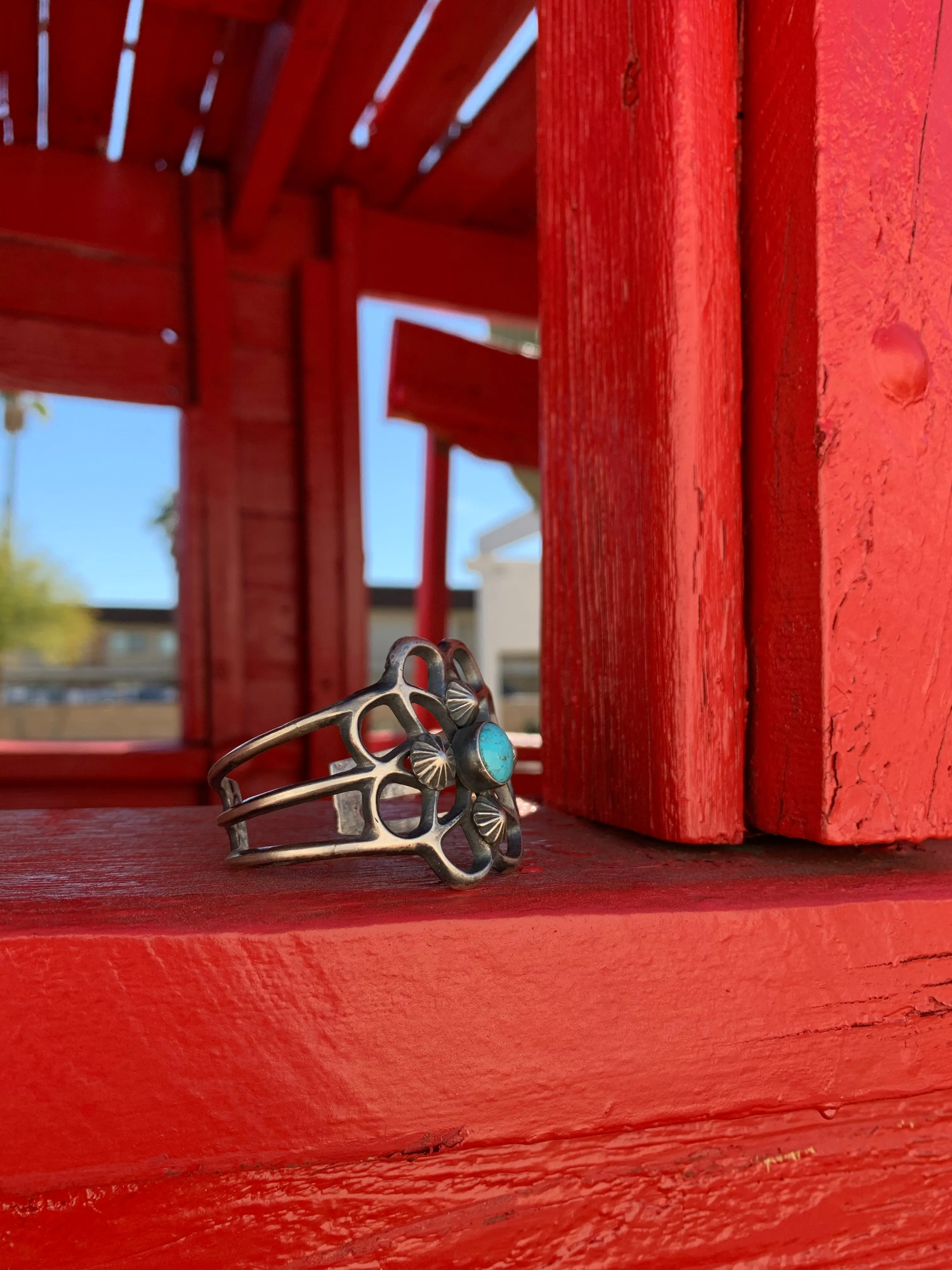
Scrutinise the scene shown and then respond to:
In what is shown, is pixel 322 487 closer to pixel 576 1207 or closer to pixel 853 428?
pixel 853 428

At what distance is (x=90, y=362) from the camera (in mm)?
3389

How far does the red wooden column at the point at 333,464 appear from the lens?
3584 millimetres

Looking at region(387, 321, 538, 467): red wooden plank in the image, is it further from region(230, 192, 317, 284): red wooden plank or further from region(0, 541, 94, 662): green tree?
region(0, 541, 94, 662): green tree

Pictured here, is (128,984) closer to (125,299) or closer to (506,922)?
(506,922)

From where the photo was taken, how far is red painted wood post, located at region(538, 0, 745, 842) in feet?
2.11

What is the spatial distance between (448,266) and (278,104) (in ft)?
3.95

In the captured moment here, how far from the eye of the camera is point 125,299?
346 cm

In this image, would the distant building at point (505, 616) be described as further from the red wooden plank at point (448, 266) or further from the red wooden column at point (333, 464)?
the red wooden column at point (333, 464)

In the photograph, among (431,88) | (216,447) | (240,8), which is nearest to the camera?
(240,8)

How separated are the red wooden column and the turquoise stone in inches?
117

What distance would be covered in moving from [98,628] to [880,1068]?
92.2ft

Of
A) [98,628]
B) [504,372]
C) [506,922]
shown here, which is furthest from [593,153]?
[98,628]

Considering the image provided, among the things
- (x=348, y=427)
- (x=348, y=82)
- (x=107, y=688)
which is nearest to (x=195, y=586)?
(x=348, y=427)

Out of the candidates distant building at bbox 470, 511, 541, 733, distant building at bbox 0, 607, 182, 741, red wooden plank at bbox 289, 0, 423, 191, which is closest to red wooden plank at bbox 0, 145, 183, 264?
red wooden plank at bbox 289, 0, 423, 191
